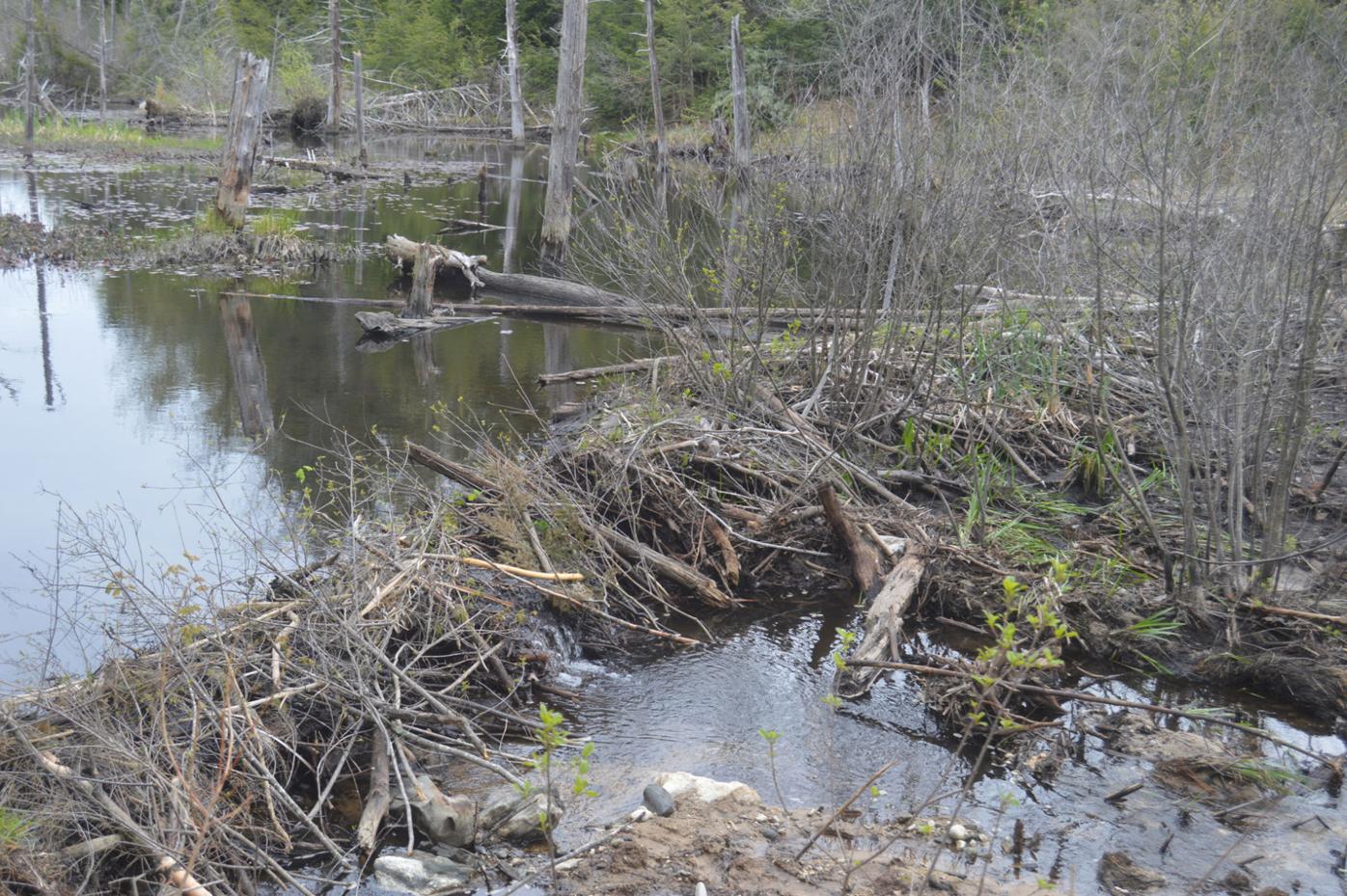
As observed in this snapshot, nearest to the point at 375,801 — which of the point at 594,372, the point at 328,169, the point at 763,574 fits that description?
the point at 763,574

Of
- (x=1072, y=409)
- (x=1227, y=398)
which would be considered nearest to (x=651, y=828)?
(x=1227, y=398)

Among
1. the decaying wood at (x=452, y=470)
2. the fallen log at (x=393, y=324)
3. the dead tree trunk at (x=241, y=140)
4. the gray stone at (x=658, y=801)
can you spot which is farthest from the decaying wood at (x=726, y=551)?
the dead tree trunk at (x=241, y=140)

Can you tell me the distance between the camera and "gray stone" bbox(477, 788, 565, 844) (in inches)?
161

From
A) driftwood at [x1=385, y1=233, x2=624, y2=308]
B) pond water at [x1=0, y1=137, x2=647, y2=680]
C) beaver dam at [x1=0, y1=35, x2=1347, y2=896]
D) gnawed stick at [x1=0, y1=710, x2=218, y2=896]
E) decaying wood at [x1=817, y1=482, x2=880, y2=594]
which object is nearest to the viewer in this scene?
gnawed stick at [x1=0, y1=710, x2=218, y2=896]

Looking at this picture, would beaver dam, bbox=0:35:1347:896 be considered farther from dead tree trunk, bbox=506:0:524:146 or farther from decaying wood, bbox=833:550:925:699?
dead tree trunk, bbox=506:0:524:146

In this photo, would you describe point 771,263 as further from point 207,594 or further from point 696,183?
point 207,594

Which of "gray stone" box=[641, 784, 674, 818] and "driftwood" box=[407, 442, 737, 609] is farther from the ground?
"driftwood" box=[407, 442, 737, 609]

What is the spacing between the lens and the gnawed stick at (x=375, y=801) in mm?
3955

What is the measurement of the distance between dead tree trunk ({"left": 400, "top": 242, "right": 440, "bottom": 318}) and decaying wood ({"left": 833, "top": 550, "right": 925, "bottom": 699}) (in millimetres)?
8174

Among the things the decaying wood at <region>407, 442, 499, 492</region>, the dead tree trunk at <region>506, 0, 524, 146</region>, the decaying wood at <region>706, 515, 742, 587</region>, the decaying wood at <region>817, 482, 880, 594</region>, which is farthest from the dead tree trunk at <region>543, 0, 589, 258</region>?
the dead tree trunk at <region>506, 0, 524, 146</region>

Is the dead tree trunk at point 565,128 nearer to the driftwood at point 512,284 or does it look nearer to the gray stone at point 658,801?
the driftwood at point 512,284

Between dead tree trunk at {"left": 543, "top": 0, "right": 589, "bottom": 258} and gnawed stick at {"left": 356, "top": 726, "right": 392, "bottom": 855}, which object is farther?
dead tree trunk at {"left": 543, "top": 0, "right": 589, "bottom": 258}

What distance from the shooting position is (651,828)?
3.99 meters

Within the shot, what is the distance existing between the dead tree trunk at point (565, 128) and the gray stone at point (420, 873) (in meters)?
13.3
